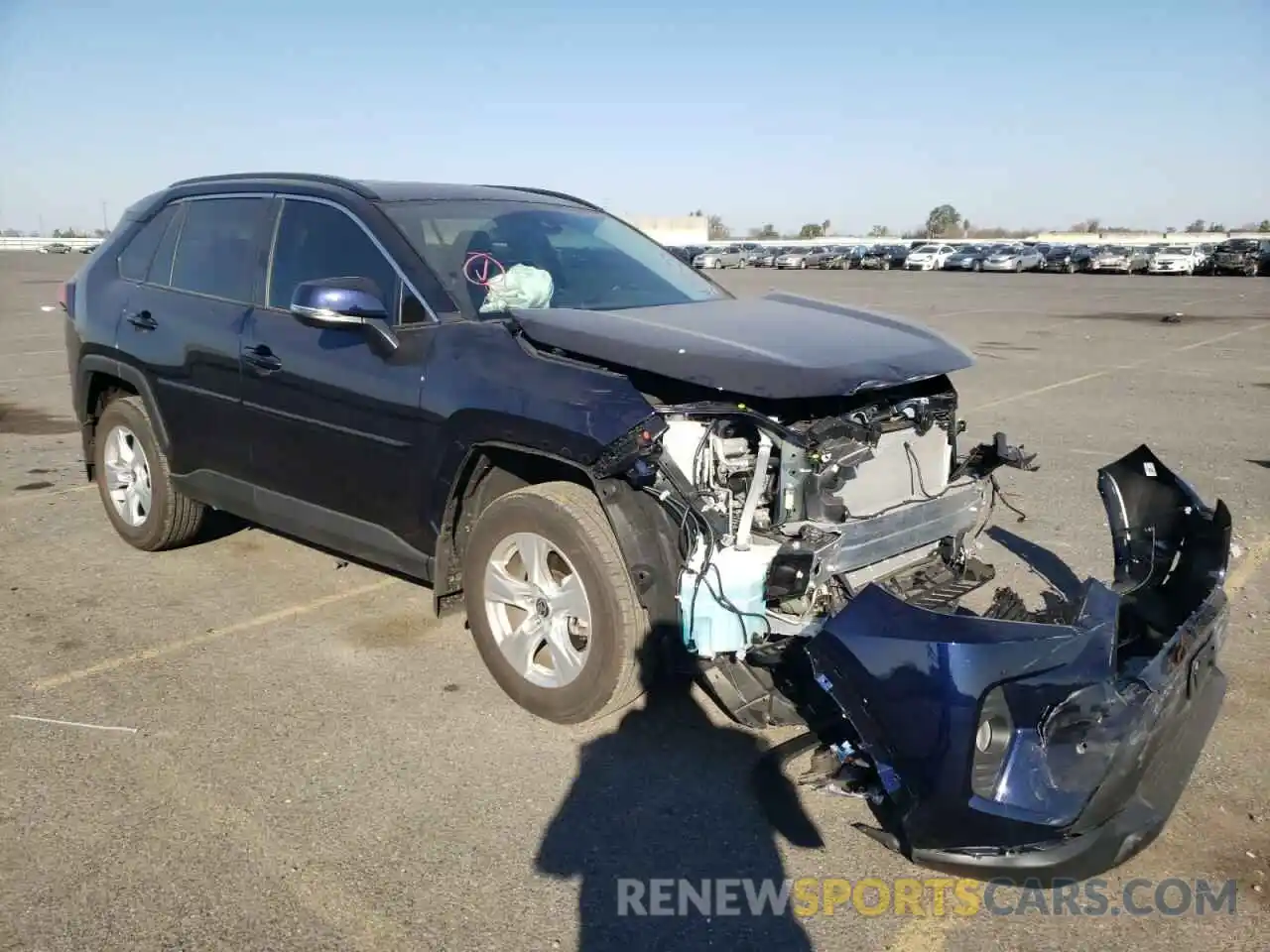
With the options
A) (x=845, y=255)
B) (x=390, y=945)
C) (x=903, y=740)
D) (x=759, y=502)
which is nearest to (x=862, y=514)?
(x=759, y=502)

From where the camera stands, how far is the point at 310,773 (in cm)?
339

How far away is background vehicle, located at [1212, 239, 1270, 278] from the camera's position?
1702 inches

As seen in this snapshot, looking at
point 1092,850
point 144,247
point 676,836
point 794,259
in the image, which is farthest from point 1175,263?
point 676,836

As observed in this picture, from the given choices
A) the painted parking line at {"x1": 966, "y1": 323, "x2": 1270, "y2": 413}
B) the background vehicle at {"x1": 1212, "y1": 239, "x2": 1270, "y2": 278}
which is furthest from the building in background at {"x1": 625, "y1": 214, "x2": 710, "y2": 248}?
the painted parking line at {"x1": 966, "y1": 323, "x2": 1270, "y2": 413}

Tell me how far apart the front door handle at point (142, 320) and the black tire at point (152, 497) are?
1.42ft

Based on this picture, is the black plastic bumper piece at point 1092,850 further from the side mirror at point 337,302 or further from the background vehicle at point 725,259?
the background vehicle at point 725,259

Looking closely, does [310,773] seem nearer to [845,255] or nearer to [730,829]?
[730,829]

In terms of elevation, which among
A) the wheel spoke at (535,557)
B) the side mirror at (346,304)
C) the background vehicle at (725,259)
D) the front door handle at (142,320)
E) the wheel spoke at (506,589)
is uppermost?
the background vehicle at (725,259)

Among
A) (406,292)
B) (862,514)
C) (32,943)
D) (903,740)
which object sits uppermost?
(406,292)

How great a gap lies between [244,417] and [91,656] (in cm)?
121

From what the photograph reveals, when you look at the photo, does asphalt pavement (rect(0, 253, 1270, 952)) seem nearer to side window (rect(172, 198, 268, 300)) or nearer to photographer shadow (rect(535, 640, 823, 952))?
photographer shadow (rect(535, 640, 823, 952))

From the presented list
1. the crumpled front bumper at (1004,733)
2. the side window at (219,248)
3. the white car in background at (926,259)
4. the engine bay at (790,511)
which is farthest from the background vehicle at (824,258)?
the crumpled front bumper at (1004,733)

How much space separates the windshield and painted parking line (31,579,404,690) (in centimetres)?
187

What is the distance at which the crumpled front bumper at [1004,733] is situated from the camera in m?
2.53
